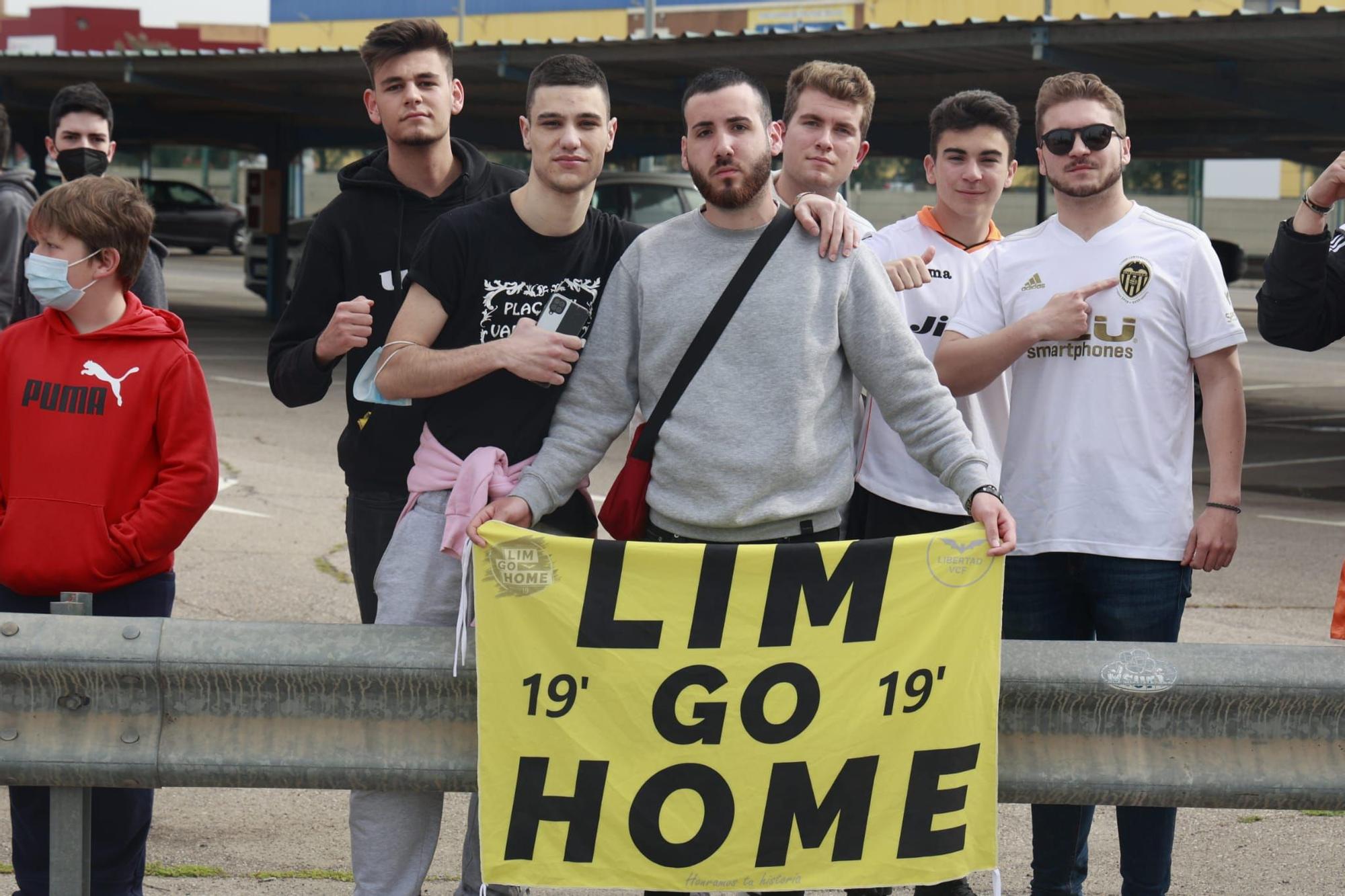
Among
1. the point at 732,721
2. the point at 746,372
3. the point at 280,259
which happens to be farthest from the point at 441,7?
the point at 732,721

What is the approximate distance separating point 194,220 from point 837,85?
3976 centimetres

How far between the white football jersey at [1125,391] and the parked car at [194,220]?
129ft

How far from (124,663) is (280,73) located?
17256 millimetres

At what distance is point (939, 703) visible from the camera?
3.19m

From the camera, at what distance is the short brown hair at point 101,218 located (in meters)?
3.61

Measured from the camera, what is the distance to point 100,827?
3.55m

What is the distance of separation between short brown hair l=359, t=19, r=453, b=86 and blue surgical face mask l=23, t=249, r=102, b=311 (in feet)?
2.71

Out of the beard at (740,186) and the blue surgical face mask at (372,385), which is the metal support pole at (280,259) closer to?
the blue surgical face mask at (372,385)

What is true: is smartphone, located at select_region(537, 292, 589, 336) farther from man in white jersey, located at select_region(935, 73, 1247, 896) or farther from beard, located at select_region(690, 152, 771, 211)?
man in white jersey, located at select_region(935, 73, 1247, 896)

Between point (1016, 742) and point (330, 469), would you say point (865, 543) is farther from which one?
point (330, 469)

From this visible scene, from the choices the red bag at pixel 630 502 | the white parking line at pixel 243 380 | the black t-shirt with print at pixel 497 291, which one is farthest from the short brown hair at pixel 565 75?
the white parking line at pixel 243 380

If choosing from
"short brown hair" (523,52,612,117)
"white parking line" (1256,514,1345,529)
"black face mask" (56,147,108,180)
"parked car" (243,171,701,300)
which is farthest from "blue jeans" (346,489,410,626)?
"parked car" (243,171,701,300)

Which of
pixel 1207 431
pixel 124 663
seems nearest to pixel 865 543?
pixel 1207 431

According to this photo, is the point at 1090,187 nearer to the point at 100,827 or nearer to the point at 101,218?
the point at 101,218
